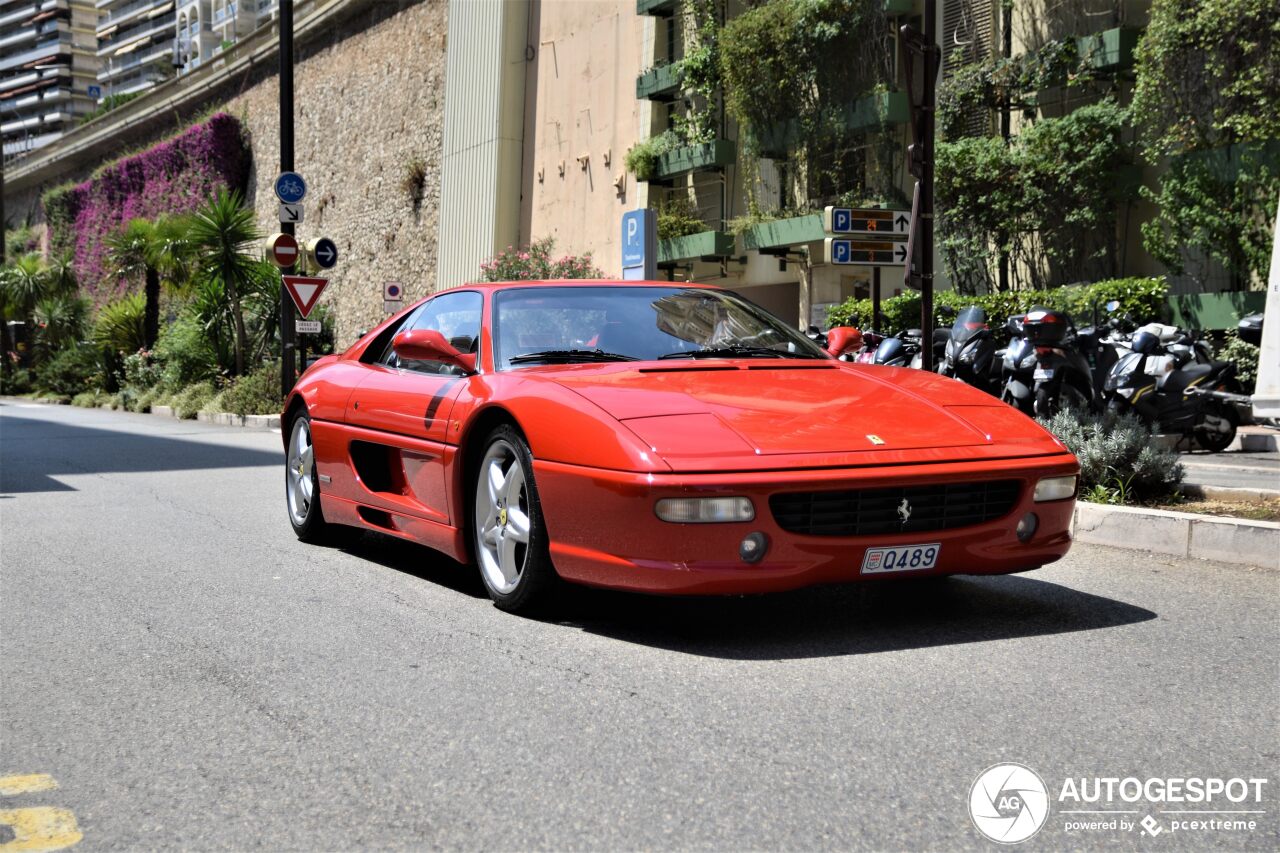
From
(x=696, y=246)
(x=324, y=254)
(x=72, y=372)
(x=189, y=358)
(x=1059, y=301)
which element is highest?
(x=696, y=246)

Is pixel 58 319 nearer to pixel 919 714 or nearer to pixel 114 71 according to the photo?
pixel 919 714

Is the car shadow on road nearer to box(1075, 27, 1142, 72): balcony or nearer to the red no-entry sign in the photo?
box(1075, 27, 1142, 72): balcony

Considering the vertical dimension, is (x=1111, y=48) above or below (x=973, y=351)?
above

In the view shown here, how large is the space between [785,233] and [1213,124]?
1006cm

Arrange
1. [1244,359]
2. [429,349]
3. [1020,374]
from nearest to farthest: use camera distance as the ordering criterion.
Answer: [429,349] → [1020,374] → [1244,359]

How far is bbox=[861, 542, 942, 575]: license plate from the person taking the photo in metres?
4.54

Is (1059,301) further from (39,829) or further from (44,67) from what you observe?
(44,67)

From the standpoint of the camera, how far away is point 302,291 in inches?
800

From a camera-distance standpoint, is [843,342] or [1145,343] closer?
[843,342]

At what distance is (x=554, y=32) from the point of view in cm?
3531

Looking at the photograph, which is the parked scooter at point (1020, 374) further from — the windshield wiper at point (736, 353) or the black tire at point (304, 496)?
the black tire at point (304, 496)

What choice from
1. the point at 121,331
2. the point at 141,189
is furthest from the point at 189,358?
the point at 141,189

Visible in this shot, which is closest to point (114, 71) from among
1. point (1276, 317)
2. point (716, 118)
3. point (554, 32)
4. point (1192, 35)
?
point (554, 32)

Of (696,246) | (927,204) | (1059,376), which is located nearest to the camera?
(1059,376)
